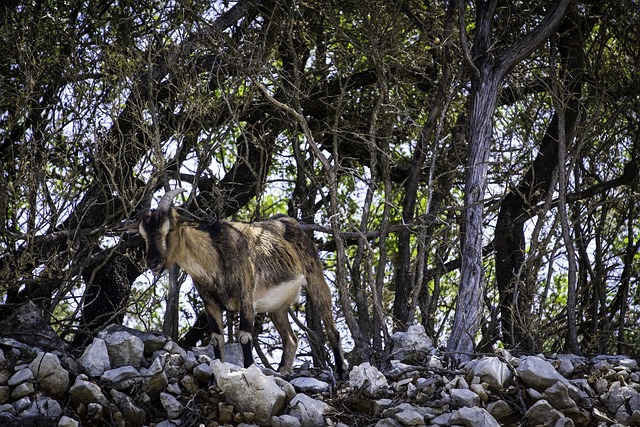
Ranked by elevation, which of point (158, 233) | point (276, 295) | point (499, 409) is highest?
point (158, 233)

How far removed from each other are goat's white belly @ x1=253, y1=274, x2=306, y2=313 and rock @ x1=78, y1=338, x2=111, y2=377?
167 centimetres

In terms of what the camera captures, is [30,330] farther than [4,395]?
Yes

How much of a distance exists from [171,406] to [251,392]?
2.26 feet

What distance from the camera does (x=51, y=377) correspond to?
7.94 m

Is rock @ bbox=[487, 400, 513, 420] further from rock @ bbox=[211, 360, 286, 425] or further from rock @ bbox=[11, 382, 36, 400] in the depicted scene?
rock @ bbox=[11, 382, 36, 400]

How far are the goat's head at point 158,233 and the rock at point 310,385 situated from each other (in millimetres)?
1616

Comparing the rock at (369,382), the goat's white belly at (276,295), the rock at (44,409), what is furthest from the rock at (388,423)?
the rock at (44,409)

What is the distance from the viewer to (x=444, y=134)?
525 inches

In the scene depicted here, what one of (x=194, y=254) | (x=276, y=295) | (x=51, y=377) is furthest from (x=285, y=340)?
(x=51, y=377)

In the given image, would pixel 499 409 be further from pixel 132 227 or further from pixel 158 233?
pixel 132 227

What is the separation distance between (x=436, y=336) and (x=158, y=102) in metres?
4.60

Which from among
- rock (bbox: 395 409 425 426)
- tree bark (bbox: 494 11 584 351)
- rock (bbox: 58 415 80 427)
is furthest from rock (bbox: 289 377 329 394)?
tree bark (bbox: 494 11 584 351)

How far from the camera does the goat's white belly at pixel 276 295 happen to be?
949 centimetres

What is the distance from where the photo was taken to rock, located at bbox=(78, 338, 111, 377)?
323 inches
